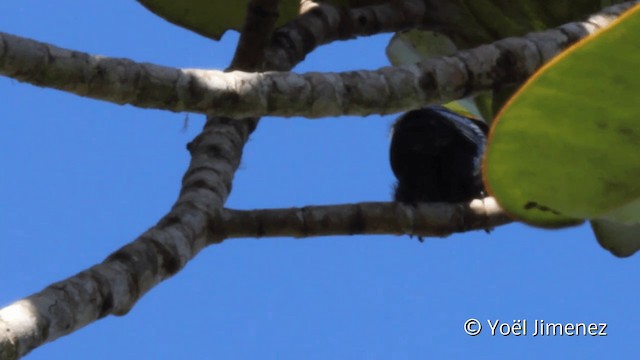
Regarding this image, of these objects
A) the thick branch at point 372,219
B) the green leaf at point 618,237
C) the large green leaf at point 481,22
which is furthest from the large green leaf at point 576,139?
the large green leaf at point 481,22

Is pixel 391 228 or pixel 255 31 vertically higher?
pixel 255 31

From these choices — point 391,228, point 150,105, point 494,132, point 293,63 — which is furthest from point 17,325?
point 293,63

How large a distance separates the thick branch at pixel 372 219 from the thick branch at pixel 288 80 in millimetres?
212

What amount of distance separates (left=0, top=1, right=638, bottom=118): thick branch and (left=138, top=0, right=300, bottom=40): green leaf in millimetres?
547

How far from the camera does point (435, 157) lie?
6.23 ft

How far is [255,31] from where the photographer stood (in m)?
1.80

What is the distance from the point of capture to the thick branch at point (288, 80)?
1382mm

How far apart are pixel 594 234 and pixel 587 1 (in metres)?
0.41

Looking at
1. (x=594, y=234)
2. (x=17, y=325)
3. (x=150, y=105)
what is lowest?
(x=594, y=234)

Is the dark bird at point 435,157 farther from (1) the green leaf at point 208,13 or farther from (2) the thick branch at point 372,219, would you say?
(1) the green leaf at point 208,13

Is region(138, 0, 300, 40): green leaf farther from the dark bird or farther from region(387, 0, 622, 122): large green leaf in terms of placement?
the dark bird

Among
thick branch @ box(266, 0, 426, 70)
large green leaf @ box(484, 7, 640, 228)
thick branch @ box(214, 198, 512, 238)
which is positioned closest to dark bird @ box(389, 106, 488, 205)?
thick branch @ box(214, 198, 512, 238)

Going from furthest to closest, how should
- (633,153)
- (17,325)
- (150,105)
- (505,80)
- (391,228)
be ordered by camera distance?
(391,228)
(505,80)
(150,105)
(633,153)
(17,325)

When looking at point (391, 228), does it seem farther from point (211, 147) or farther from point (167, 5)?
point (167, 5)
